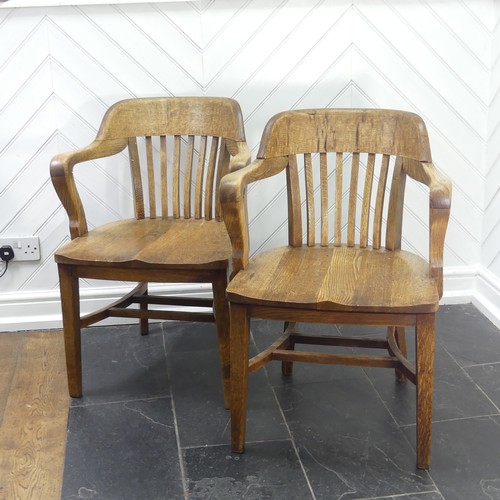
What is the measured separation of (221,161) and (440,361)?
0.99 meters

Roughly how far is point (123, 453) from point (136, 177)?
925mm

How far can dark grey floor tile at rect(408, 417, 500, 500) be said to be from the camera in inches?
69.2

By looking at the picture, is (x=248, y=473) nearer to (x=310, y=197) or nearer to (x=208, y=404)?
(x=208, y=404)

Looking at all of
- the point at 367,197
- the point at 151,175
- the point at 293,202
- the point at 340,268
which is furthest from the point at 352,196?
the point at 151,175

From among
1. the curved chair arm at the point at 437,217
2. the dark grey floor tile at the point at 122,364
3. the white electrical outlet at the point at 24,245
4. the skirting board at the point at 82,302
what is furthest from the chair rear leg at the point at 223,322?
the white electrical outlet at the point at 24,245

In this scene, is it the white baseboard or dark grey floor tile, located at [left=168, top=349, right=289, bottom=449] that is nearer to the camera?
dark grey floor tile, located at [left=168, top=349, right=289, bottom=449]

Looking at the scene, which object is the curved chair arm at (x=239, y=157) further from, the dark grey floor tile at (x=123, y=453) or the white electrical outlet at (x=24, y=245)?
the white electrical outlet at (x=24, y=245)

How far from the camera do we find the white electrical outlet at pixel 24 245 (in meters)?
2.60

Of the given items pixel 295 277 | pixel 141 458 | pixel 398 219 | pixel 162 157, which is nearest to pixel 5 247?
pixel 162 157

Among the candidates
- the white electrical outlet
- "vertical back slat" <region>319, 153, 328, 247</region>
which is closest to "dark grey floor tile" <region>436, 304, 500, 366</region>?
"vertical back slat" <region>319, 153, 328, 247</region>

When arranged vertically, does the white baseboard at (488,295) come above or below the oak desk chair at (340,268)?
below

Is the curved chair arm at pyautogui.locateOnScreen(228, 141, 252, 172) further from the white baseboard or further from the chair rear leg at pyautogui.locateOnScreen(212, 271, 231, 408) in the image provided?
the white baseboard

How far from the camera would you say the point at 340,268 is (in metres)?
1.93

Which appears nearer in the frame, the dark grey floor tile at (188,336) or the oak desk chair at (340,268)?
the oak desk chair at (340,268)
